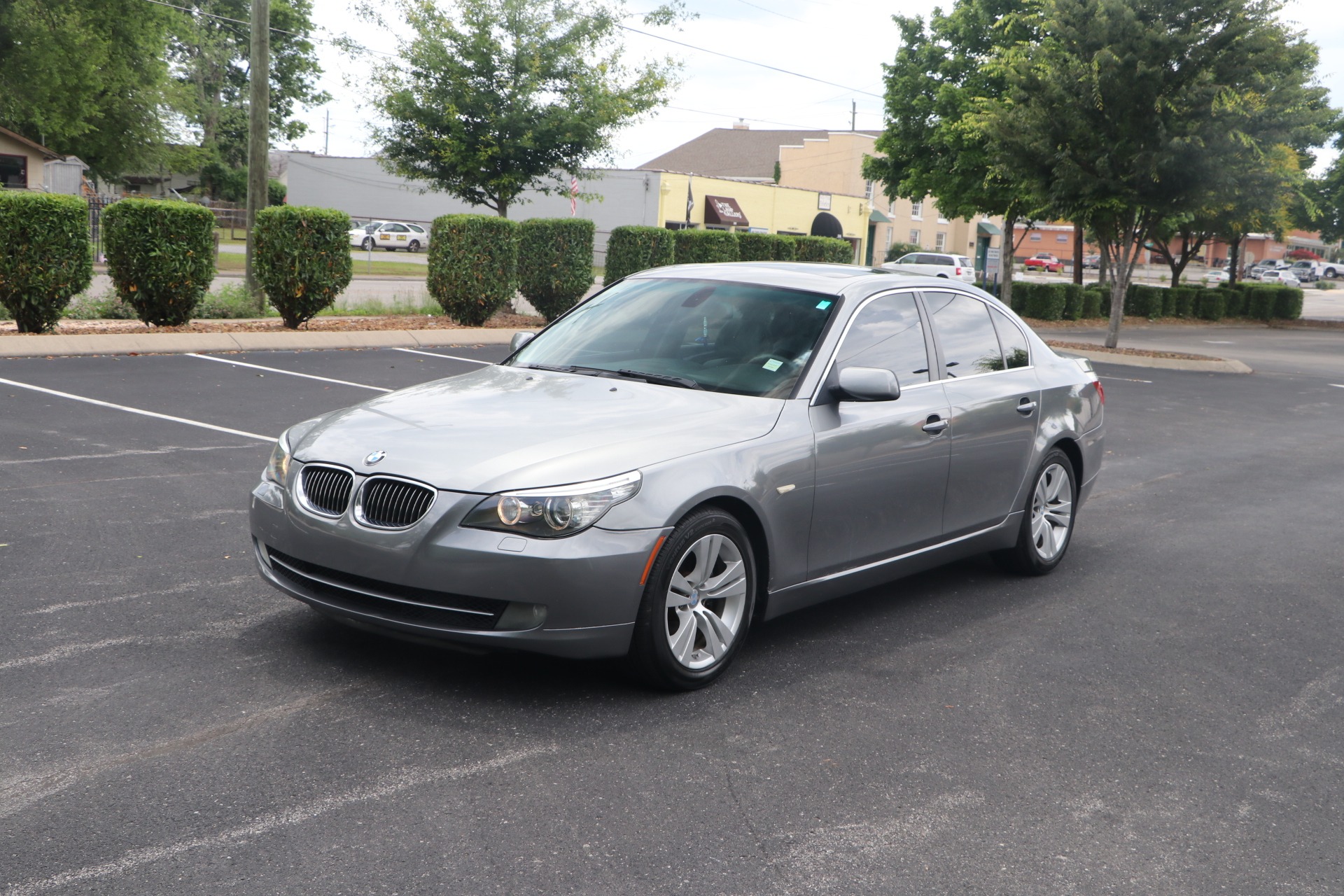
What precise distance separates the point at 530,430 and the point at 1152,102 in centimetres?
2075

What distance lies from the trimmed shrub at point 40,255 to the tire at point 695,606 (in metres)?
12.8

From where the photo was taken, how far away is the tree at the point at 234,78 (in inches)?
2406

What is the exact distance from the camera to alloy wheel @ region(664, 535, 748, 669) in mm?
4660

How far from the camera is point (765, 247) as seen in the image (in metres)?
25.6

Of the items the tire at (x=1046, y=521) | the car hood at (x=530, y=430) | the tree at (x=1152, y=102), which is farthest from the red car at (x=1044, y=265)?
the car hood at (x=530, y=430)

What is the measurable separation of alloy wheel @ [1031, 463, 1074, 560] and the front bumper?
123 inches

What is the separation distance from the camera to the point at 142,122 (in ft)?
135

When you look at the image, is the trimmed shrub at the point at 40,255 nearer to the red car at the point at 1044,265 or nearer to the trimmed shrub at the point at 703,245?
the trimmed shrub at the point at 703,245

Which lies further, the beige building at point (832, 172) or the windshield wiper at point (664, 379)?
the beige building at point (832, 172)

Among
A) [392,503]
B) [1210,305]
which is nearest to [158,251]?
[392,503]

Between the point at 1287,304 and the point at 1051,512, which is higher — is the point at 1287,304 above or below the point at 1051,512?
above

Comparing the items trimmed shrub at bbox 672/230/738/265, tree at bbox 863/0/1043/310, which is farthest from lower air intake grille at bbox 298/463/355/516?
tree at bbox 863/0/1043/310

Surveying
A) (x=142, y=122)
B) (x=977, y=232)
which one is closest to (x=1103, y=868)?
(x=142, y=122)

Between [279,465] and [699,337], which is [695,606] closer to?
[699,337]
